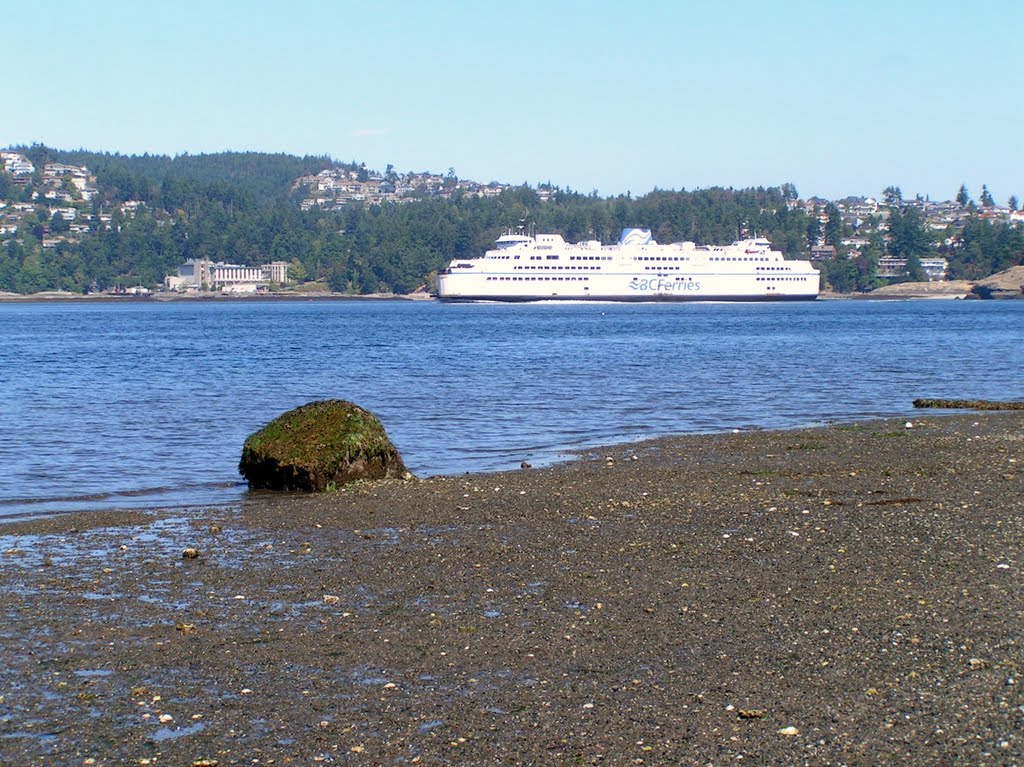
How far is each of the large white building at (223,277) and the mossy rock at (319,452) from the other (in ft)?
553

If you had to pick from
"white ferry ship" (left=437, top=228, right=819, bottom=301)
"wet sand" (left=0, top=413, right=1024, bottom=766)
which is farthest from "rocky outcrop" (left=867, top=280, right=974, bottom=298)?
"wet sand" (left=0, top=413, right=1024, bottom=766)

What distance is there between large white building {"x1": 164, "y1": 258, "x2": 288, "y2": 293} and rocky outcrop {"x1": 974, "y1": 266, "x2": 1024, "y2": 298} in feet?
330

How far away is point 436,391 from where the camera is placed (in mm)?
28062

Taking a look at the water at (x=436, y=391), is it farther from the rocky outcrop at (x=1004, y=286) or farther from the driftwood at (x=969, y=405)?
the rocky outcrop at (x=1004, y=286)

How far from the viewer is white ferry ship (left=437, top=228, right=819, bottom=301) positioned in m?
117

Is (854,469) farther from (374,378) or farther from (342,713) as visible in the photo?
(374,378)

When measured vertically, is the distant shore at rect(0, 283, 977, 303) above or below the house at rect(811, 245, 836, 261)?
below

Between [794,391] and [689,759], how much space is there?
22568 mm

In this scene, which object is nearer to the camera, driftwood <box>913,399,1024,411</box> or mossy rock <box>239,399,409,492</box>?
mossy rock <box>239,399,409,492</box>

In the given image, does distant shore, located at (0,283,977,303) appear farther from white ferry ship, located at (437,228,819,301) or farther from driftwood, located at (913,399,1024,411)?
driftwood, located at (913,399,1024,411)

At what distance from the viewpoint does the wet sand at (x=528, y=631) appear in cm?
547

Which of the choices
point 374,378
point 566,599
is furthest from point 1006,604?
point 374,378

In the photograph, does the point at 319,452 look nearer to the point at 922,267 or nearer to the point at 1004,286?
the point at 1004,286

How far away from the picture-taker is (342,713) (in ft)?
19.2
